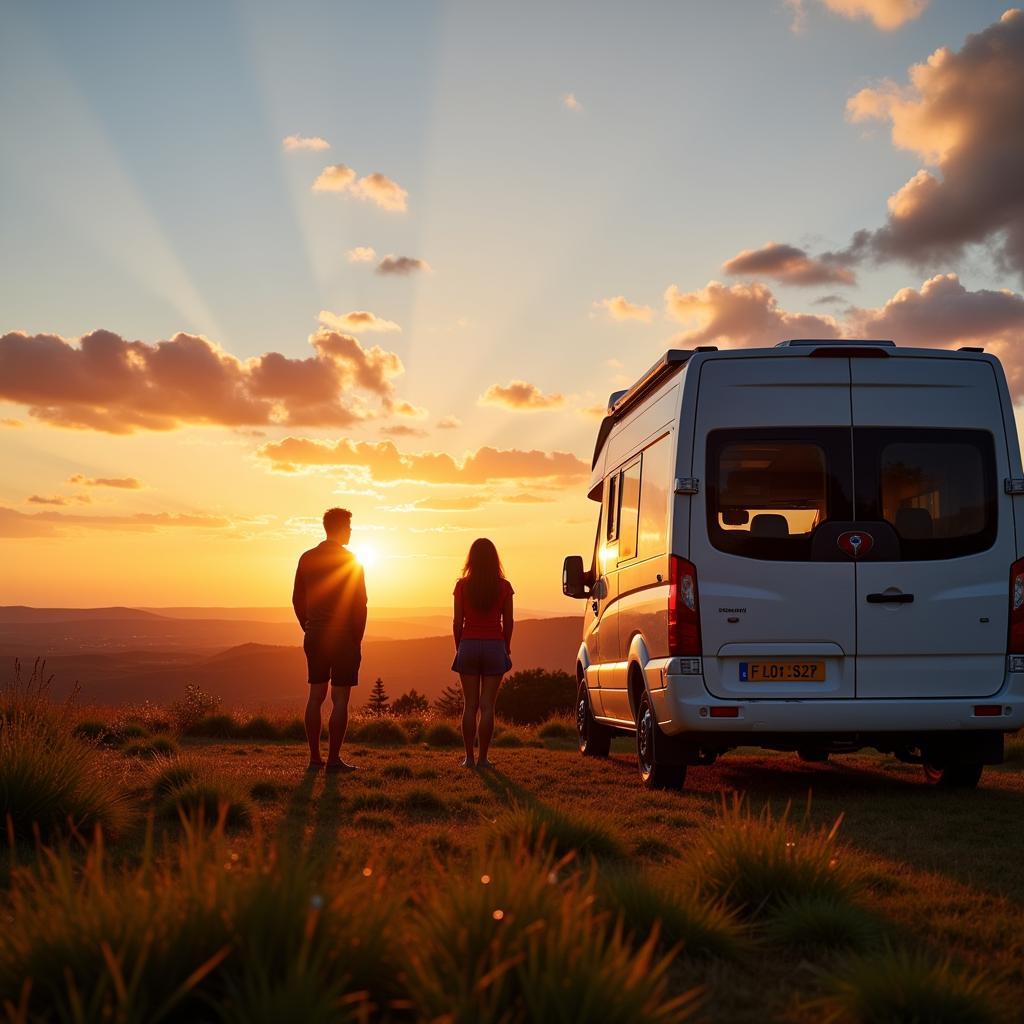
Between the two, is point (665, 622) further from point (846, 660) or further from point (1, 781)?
point (1, 781)

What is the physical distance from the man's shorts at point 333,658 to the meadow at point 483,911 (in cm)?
236

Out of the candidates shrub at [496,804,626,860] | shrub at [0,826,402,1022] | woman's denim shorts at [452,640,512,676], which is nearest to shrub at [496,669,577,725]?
woman's denim shorts at [452,640,512,676]

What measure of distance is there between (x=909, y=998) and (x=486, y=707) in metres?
7.89

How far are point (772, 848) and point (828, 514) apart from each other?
13.5 ft

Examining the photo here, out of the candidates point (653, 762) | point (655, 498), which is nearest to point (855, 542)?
point (655, 498)

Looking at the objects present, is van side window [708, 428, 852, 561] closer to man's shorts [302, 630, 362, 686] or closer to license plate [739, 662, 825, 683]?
license plate [739, 662, 825, 683]

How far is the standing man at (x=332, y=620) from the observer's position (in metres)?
10.7

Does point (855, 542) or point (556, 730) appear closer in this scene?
point (855, 542)

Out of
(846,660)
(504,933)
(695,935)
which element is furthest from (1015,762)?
(504,933)

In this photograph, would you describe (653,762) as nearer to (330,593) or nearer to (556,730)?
(330,593)

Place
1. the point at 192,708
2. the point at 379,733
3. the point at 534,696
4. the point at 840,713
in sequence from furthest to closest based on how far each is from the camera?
the point at 534,696
the point at 192,708
the point at 379,733
the point at 840,713

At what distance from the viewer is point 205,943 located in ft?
11.0

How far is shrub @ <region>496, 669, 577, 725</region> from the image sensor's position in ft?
149

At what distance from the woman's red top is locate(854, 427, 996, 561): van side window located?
3768 mm
